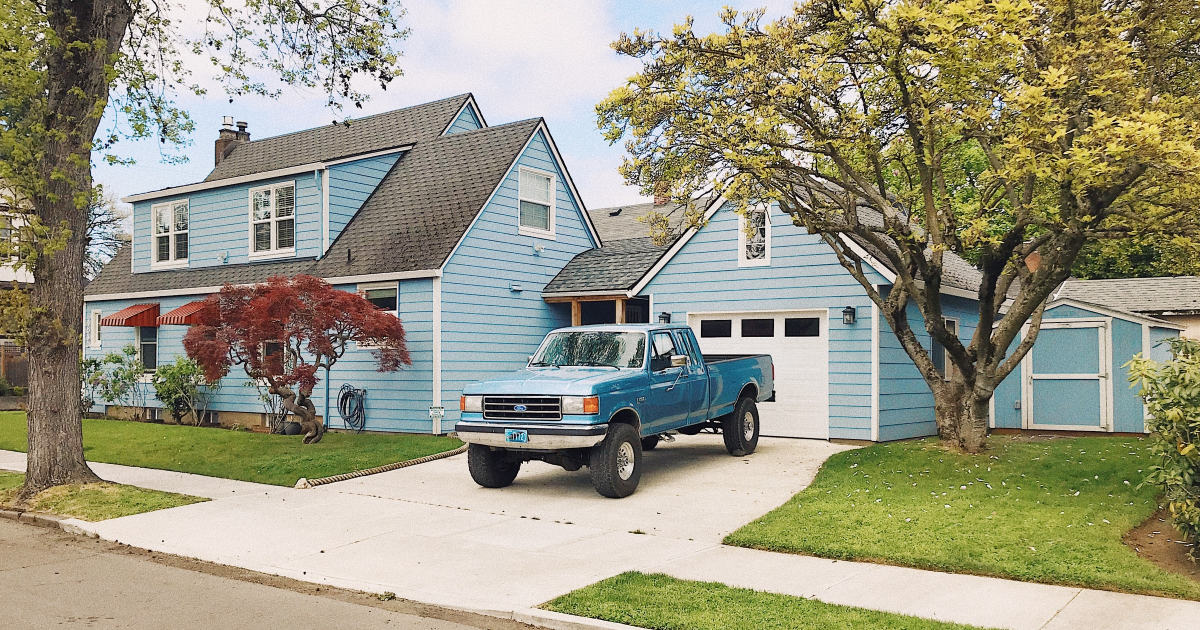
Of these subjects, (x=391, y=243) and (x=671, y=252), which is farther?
(x=391, y=243)

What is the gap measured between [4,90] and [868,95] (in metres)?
10.7

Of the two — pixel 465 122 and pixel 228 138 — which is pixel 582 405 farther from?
pixel 228 138

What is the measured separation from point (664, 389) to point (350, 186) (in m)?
10.9

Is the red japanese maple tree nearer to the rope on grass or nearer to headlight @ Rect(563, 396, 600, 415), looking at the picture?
the rope on grass

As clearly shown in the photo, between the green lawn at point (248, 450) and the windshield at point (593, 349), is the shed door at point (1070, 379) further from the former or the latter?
the green lawn at point (248, 450)

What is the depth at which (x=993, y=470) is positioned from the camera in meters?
11.0

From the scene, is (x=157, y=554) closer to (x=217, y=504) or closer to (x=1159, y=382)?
(x=217, y=504)

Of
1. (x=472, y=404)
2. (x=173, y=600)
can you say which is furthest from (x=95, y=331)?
(x=173, y=600)

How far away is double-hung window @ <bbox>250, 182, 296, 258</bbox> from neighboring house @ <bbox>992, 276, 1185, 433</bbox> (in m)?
15.3

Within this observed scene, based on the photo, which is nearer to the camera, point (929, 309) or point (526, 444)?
point (526, 444)

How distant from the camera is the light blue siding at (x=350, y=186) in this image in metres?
19.3

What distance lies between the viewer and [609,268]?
19.0 meters

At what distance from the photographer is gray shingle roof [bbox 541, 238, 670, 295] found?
59.6 feet

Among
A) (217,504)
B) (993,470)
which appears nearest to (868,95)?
(993,470)
